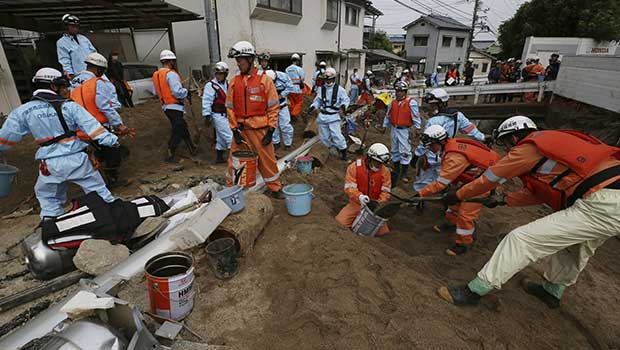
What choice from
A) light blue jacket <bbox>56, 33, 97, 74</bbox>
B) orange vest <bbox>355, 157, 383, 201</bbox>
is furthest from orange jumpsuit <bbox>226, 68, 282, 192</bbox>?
light blue jacket <bbox>56, 33, 97, 74</bbox>

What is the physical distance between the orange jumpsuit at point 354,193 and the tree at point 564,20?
2600 centimetres

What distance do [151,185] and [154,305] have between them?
3.38 meters

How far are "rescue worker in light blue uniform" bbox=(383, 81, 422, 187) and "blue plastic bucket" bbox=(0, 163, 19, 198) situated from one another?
20.7 ft

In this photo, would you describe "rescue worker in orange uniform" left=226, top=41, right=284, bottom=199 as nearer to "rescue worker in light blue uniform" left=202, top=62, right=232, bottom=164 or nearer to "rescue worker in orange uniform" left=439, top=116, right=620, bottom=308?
"rescue worker in light blue uniform" left=202, top=62, right=232, bottom=164

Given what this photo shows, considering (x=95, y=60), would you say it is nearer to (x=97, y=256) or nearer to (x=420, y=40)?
(x=97, y=256)

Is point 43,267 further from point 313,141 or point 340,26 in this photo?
point 340,26

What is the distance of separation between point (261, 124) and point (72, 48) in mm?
4445

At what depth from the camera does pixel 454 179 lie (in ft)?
13.4

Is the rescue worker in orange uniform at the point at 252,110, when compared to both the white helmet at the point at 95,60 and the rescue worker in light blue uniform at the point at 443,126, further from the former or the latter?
the rescue worker in light blue uniform at the point at 443,126

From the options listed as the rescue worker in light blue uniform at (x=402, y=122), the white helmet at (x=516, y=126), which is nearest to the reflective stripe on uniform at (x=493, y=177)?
the white helmet at (x=516, y=126)

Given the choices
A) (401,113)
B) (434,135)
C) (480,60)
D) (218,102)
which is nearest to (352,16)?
(401,113)

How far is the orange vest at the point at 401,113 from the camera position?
20.4ft

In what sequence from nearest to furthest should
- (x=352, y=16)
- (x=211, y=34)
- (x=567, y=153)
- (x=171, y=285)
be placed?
(x=171, y=285)
(x=567, y=153)
(x=211, y=34)
(x=352, y=16)

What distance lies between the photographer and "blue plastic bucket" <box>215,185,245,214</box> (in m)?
3.40
